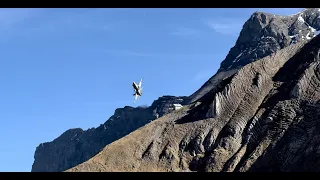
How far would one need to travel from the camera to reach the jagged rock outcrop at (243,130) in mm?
142500

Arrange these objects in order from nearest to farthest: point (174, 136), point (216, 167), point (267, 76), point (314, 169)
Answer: point (314, 169), point (216, 167), point (174, 136), point (267, 76)

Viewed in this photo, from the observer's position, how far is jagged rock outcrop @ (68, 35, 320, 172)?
5610 inches

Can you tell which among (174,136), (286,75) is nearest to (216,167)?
(174,136)

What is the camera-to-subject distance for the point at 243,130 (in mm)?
155000
